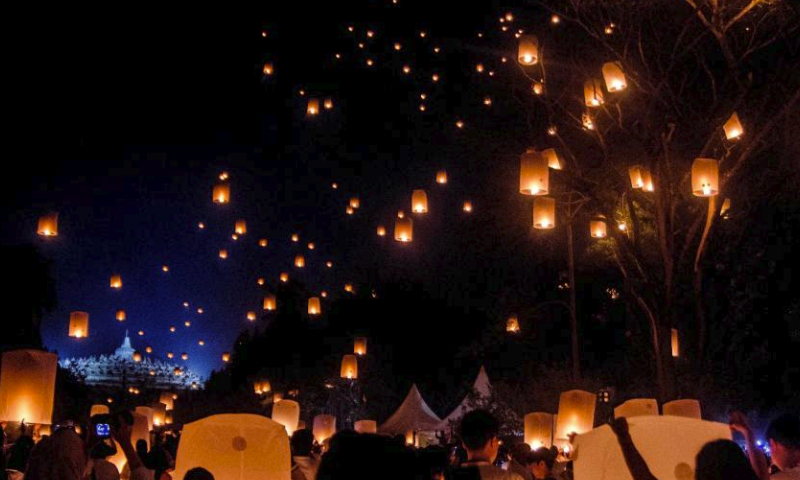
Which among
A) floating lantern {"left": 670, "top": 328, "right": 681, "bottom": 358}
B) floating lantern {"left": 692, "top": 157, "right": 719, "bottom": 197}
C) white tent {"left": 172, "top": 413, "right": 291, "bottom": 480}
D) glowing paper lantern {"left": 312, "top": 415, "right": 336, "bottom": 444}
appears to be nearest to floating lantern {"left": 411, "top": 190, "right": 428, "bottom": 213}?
floating lantern {"left": 670, "top": 328, "right": 681, "bottom": 358}

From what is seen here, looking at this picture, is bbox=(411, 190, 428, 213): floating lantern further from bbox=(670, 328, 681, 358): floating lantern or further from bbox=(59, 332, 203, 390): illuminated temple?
bbox=(59, 332, 203, 390): illuminated temple

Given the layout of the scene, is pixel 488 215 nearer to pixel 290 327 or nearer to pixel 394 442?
pixel 290 327

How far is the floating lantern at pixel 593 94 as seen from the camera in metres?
14.6

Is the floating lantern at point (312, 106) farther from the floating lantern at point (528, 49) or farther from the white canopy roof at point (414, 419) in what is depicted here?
the white canopy roof at point (414, 419)

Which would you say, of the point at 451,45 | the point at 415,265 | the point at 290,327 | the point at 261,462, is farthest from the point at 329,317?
the point at 261,462

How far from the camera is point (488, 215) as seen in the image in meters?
27.4

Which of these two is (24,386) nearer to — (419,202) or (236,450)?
(236,450)

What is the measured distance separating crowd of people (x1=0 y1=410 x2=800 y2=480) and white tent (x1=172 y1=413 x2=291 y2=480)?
0.11m

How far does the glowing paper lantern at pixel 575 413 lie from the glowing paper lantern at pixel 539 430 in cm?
108

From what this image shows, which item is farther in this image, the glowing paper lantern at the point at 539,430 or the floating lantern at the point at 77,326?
the floating lantern at the point at 77,326

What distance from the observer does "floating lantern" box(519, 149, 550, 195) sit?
501 inches

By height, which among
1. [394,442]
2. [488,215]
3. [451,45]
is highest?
[451,45]

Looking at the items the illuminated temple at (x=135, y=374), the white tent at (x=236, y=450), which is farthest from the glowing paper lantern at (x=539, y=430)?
the illuminated temple at (x=135, y=374)

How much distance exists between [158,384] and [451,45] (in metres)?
39.0
